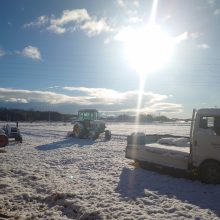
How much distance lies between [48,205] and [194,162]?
501 centimetres

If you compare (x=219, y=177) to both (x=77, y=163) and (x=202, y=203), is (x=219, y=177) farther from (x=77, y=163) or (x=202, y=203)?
(x=77, y=163)

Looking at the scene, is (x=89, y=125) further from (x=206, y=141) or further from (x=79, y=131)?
(x=206, y=141)

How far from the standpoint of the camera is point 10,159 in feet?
48.8

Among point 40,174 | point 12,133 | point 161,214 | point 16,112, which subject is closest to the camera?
point 161,214

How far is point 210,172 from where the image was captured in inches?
396

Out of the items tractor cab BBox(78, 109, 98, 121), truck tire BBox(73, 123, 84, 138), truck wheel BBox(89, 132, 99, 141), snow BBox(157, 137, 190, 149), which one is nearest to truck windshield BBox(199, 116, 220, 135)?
snow BBox(157, 137, 190, 149)

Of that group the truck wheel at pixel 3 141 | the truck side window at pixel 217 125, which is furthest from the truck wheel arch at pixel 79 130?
the truck side window at pixel 217 125

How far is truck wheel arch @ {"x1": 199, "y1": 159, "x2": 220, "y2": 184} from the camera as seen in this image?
9943mm

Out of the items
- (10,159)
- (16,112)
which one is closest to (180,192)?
(10,159)

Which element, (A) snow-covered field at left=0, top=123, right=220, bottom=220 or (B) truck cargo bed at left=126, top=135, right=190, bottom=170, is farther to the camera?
(B) truck cargo bed at left=126, top=135, right=190, bottom=170

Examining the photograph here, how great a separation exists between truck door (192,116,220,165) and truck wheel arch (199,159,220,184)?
172 millimetres

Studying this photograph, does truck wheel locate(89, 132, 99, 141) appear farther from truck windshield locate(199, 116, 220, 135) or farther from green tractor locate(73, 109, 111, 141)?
truck windshield locate(199, 116, 220, 135)

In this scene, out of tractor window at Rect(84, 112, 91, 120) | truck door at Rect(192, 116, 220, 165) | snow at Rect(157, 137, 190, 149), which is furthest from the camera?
tractor window at Rect(84, 112, 91, 120)

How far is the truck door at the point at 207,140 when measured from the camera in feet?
32.5
